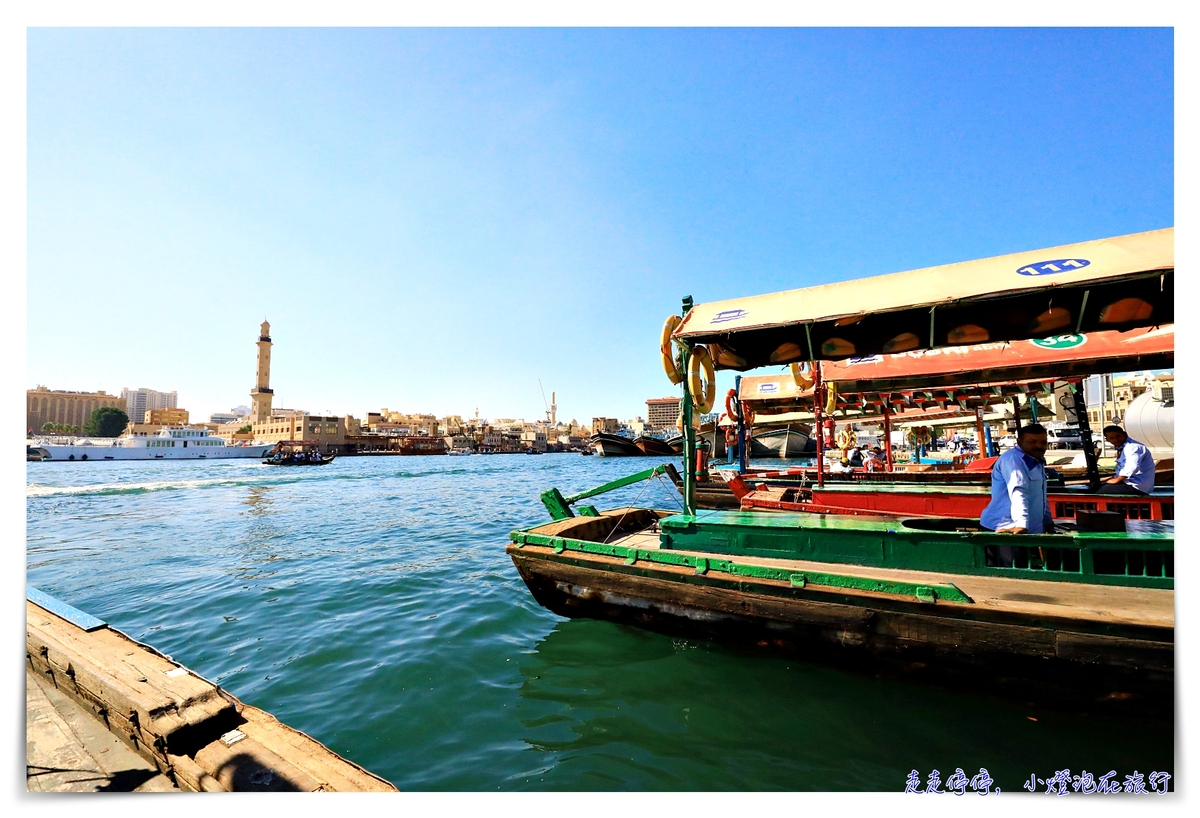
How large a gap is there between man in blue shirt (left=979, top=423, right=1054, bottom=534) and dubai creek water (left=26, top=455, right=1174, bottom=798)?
161 cm

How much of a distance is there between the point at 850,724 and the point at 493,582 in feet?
20.5

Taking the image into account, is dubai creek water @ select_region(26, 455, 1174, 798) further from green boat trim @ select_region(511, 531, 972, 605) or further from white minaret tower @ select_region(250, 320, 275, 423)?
white minaret tower @ select_region(250, 320, 275, 423)

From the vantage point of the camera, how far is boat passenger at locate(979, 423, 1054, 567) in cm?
483

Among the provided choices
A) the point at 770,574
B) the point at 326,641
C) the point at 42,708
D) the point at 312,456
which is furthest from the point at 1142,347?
the point at 312,456

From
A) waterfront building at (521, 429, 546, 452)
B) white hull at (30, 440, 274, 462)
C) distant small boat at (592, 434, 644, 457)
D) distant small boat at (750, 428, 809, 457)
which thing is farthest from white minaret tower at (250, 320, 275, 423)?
distant small boat at (750, 428, 809, 457)

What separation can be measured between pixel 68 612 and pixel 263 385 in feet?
438

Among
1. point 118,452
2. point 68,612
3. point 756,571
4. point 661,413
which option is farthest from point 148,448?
point 661,413

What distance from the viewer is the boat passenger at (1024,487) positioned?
15.9ft

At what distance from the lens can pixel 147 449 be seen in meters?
70.1

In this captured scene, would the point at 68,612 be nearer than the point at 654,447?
Yes

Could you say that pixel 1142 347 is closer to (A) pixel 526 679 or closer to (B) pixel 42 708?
(A) pixel 526 679

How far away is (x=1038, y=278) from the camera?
15.8 ft

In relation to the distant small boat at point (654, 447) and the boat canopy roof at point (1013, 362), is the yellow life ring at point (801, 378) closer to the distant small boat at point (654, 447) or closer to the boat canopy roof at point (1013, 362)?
the boat canopy roof at point (1013, 362)

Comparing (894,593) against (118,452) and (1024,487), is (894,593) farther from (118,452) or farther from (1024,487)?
(118,452)
